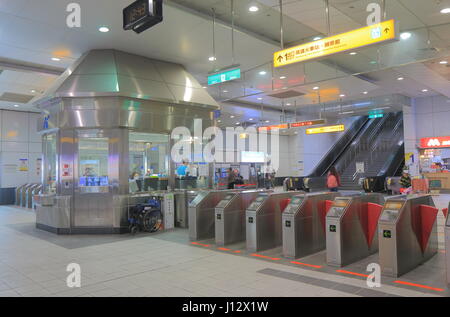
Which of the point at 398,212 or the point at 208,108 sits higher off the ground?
the point at 208,108

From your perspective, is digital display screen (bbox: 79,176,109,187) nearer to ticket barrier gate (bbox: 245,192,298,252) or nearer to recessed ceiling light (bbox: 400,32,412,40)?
ticket barrier gate (bbox: 245,192,298,252)

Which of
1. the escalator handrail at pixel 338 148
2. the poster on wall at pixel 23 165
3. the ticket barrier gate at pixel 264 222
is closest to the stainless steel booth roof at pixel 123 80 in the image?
the ticket barrier gate at pixel 264 222

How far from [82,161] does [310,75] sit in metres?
7.78

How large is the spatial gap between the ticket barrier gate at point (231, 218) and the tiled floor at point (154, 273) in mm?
532

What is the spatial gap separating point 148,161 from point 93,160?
144 centimetres

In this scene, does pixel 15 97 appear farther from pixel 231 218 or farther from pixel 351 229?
pixel 351 229

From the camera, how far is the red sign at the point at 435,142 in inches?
670

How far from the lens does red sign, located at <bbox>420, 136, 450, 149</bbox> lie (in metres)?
17.0

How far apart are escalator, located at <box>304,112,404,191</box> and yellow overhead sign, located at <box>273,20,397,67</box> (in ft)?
51.2

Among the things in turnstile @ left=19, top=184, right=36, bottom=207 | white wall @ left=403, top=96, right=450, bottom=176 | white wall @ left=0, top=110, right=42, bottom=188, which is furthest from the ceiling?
white wall @ left=403, top=96, right=450, bottom=176

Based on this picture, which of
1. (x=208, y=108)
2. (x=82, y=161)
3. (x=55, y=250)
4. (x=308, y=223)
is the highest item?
(x=208, y=108)

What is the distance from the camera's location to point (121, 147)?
28.5ft
